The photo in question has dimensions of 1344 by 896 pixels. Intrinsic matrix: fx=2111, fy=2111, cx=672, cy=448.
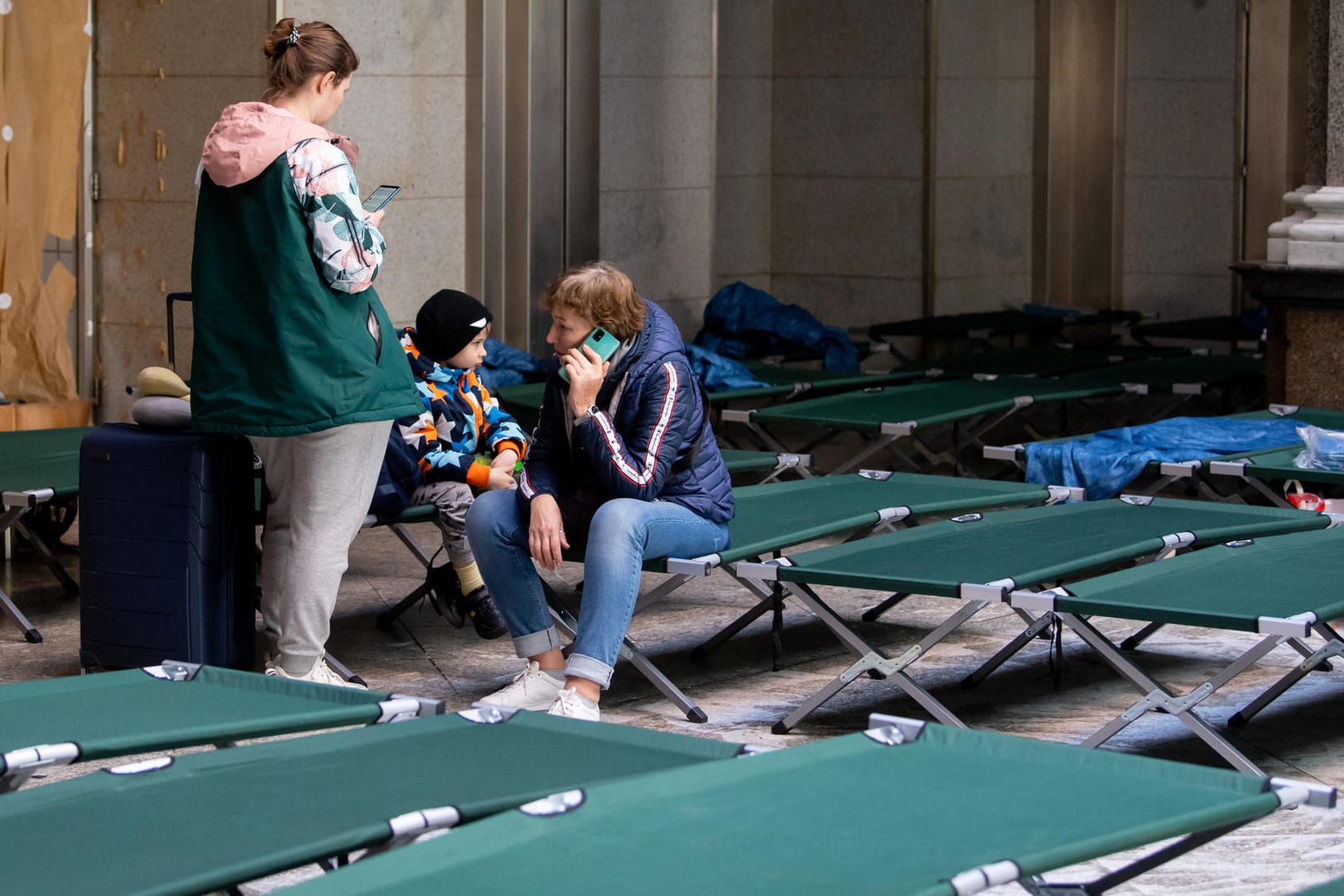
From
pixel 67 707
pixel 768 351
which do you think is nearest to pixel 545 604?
pixel 67 707

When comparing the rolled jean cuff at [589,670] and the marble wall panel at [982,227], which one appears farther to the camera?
the marble wall panel at [982,227]

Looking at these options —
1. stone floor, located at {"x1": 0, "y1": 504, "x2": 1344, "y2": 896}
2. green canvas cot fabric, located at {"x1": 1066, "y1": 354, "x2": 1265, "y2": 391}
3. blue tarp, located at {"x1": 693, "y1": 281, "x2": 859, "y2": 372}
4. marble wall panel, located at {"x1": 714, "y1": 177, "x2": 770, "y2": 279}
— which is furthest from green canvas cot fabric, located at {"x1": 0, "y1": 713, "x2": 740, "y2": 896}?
marble wall panel, located at {"x1": 714, "y1": 177, "x2": 770, "y2": 279}

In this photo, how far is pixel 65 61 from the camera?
7902 millimetres

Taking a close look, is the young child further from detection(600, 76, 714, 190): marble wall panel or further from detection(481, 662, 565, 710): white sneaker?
detection(600, 76, 714, 190): marble wall panel

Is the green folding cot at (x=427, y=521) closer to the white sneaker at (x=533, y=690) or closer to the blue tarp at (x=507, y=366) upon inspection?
the white sneaker at (x=533, y=690)

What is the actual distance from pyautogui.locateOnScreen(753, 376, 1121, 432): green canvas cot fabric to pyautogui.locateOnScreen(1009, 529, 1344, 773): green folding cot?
8.76 ft

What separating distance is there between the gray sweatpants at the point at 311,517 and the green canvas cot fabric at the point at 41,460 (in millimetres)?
825

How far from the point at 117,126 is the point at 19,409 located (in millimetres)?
1217

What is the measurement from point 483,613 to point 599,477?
2.96 feet

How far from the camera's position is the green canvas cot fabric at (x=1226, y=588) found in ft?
15.0

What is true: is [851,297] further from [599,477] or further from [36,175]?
[599,477]

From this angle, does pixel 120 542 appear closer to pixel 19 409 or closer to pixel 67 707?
pixel 67 707

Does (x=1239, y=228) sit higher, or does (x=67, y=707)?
(x=1239, y=228)

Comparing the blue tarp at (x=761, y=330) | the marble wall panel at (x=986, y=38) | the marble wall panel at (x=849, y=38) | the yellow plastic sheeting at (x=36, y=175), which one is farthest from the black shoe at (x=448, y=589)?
the marble wall panel at (x=986, y=38)
